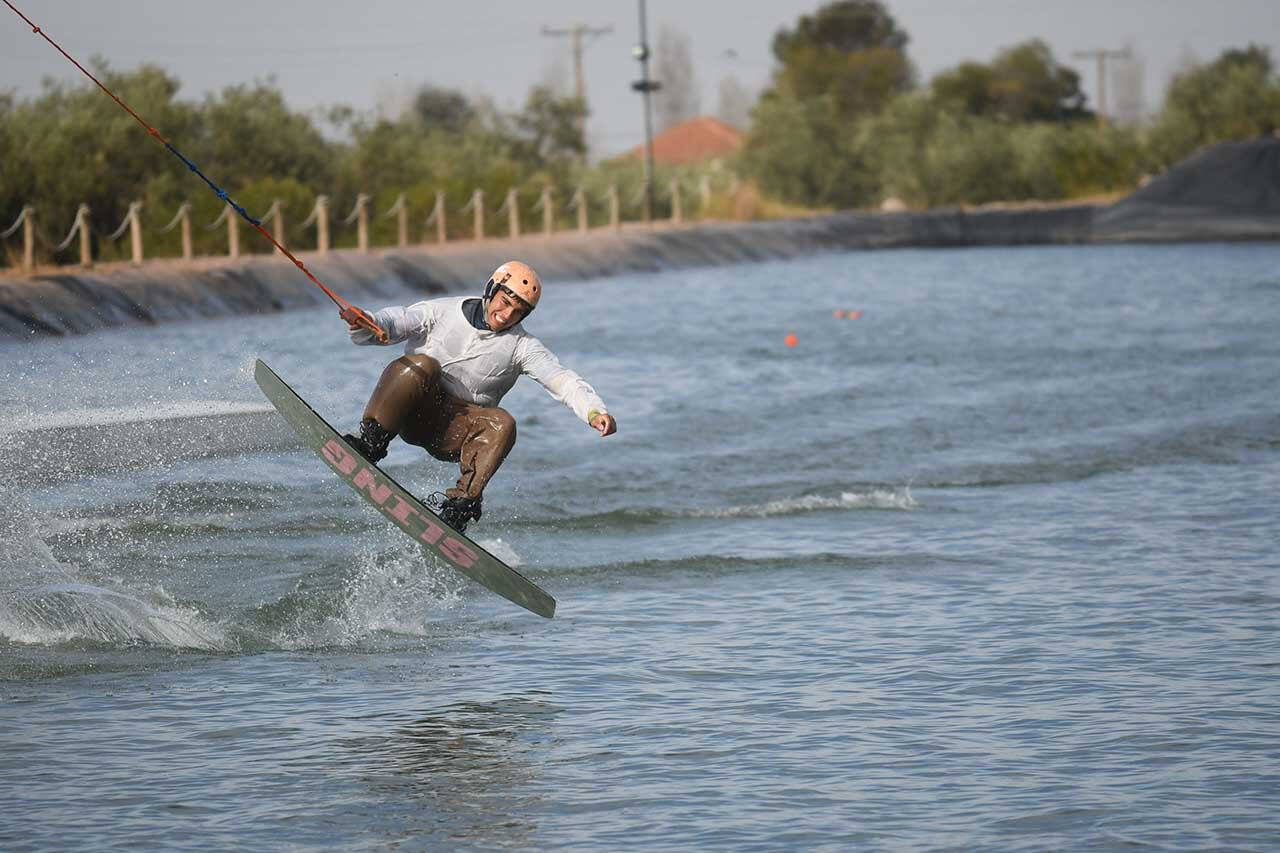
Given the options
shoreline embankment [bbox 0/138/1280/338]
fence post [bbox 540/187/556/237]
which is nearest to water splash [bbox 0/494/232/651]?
shoreline embankment [bbox 0/138/1280/338]

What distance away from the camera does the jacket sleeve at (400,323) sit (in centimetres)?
926

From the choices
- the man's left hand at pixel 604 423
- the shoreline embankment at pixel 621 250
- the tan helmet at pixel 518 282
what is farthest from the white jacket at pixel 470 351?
the shoreline embankment at pixel 621 250

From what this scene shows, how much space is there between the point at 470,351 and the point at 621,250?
3536cm

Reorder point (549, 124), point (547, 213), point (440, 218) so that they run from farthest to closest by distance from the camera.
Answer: point (549, 124) → point (547, 213) → point (440, 218)

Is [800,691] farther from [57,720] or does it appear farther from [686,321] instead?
[686,321]

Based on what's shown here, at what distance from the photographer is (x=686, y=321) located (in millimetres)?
31828

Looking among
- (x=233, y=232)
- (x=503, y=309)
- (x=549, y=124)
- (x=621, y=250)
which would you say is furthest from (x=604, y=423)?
(x=549, y=124)

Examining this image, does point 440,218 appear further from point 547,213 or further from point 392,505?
point 392,505

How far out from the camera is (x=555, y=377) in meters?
9.54

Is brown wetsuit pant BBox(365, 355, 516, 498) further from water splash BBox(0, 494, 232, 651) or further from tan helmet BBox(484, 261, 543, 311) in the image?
water splash BBox(0, 494, 232, 651)

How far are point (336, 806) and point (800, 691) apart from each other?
2.53m

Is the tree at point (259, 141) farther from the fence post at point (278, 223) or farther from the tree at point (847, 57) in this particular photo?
the tree at point (847, 57)

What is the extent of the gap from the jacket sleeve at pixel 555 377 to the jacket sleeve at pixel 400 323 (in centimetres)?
50

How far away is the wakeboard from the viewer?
9.44 metres
